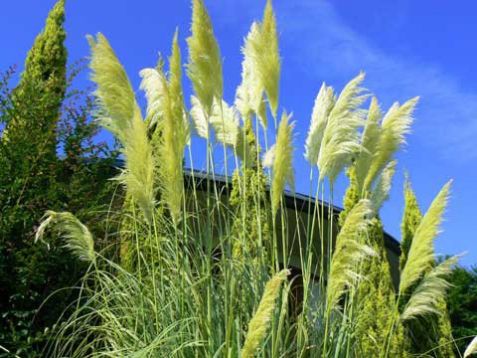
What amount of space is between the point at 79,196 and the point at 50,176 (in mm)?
276

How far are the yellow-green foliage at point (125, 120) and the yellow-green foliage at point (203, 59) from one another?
1.24ft

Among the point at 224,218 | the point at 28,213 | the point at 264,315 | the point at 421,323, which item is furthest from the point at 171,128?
the point at 421,323

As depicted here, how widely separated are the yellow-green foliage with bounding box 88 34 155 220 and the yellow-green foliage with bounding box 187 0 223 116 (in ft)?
1.24

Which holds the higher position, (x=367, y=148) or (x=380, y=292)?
(x=367, y=148)

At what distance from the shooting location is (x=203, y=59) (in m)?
3.72

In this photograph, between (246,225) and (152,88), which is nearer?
(152,88)

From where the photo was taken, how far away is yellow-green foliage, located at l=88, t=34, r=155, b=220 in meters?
3.42

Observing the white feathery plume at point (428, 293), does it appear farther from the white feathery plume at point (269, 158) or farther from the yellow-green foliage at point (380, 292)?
the yellow-green foliage at point (380, 292)

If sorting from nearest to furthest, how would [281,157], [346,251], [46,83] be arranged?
[346,251], [281,157], [46,83]

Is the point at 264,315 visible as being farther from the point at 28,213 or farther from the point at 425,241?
the point at 28,213

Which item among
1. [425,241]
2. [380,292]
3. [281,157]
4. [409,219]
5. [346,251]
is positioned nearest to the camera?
[346,251]

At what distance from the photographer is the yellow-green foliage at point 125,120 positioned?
3.42m

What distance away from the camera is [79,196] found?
5.43 meters

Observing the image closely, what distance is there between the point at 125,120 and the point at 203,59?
544 millimetres
